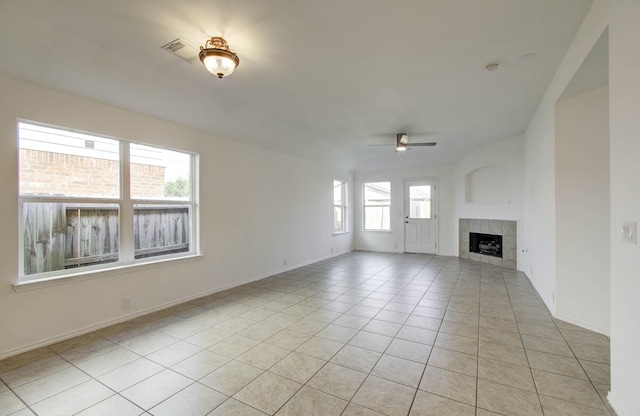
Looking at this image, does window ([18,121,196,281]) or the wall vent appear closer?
the wall vent

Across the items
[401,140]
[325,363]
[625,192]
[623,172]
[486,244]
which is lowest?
[325,363]

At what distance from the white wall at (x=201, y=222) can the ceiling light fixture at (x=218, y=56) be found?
72.8 inches

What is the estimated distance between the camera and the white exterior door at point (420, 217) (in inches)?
311

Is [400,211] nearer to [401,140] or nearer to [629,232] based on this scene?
[401,140]

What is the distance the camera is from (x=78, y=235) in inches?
122

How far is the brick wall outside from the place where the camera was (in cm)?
277

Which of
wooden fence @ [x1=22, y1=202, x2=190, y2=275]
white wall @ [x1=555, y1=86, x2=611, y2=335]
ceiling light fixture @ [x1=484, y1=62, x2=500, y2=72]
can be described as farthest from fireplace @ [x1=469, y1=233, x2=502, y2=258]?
wooden fence @ [x1=22, y1=202, x2=190, y2=275]

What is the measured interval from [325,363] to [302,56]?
2692 mm

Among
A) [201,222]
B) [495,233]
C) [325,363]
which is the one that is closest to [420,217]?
[495,233]

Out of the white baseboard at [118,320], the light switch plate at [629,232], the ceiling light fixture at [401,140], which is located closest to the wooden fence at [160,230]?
the white baseboard at [118,320]

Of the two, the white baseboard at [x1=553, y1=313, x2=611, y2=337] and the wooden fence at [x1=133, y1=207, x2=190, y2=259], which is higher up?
the wooden fence at [x1=133, y1=207, x2=190, y2=259]

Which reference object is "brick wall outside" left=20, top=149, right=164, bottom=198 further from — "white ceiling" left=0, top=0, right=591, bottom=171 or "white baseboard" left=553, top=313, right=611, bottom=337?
"white baseboard" left=553, top=313, right=611, bottom=337

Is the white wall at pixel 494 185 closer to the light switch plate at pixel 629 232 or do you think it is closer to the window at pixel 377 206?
the window at pixel 377 206

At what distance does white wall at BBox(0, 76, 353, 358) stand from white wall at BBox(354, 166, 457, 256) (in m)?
1.72
